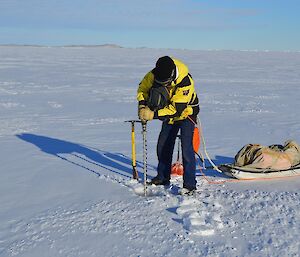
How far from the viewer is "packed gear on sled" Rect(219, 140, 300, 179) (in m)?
4.72

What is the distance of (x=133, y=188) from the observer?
4.52 m

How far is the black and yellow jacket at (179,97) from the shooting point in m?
3.98

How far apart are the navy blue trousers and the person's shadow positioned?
1.94 feet

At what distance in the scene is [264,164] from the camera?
15.6ft

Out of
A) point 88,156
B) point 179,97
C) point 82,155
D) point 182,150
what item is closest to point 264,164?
point 182,150

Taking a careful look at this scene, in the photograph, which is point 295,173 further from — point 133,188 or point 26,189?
point 26,189

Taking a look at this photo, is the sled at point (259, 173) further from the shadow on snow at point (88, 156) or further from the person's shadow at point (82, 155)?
the person's shadow at point (82, 155)

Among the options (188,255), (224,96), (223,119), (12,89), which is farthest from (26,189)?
(12,89)

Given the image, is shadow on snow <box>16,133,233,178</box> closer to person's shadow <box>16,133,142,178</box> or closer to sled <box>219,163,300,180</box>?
person's shadow <box>16,133,142,178</box>

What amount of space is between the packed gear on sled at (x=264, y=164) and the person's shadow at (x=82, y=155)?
1.21 metres

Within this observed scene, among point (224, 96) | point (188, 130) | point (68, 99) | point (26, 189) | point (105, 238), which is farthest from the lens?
point (224, 96)

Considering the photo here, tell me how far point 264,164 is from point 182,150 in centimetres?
112

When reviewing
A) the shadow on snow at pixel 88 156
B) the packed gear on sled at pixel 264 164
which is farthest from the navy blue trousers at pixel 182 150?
the packed gear on sled at pixel 264 164

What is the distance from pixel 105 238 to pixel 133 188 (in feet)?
3.96
